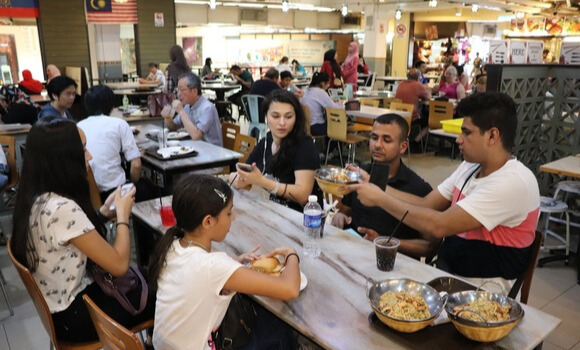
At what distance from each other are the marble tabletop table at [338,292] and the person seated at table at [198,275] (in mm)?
125

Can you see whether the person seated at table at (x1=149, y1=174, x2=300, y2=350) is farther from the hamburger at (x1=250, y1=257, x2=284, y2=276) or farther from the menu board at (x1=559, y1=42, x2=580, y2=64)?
the menu board at (x1=559, y1=42, x2=580, y2=64)

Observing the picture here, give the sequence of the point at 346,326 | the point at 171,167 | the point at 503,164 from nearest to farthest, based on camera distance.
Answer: the point at 346,326, the point at 503,164, the point at 171,167

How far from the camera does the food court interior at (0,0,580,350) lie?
12.6 ft

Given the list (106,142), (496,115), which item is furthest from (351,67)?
(496,115)

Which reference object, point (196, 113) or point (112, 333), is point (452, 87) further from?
point (112, 333)

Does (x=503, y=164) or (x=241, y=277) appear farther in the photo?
Result: (x=503, y=164)

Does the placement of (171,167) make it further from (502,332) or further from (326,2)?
(326,2)

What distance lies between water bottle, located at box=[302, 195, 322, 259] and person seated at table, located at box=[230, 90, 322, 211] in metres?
0.63

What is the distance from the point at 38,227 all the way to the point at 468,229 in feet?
5.92

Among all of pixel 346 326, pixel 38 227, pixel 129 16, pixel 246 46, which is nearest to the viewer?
pixel 346 326

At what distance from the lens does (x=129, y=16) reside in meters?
10.9

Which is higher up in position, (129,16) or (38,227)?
(129,16)

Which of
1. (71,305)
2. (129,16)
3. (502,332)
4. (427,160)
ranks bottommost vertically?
(427,160)

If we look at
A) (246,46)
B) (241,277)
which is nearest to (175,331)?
(241,277)
